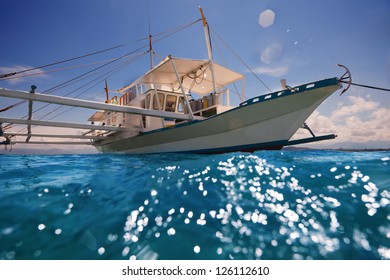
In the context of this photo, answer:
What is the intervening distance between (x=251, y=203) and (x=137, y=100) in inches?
539

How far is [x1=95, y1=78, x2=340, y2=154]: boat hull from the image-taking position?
23.3 feet

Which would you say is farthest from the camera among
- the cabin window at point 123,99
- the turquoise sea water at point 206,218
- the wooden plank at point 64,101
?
the cabin window at point 123,99

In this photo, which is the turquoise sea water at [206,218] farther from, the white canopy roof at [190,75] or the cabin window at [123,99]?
the cabin window at [123,99]

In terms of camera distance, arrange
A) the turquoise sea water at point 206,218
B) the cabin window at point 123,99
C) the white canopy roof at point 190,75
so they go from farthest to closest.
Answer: the cabin window at point 123,99 < the white canopy roof at point 190,75 < the turquoise sea water at point 206,218

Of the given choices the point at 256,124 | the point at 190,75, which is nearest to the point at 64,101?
the point at 190,75

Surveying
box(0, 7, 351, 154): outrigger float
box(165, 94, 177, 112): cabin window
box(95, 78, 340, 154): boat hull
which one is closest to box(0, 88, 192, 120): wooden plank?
box(0, 7, 351, 154): outrigger float

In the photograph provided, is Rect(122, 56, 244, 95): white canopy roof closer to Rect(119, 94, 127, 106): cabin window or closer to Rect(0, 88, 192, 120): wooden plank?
Rect(0, 88, 192, 120): wooden plank

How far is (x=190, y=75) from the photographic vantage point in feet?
41.7

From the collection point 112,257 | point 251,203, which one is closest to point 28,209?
point 112,257

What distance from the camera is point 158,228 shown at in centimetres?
191

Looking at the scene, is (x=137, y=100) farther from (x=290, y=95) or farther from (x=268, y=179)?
(x=268, y=179)

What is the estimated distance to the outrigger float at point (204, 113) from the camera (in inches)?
285

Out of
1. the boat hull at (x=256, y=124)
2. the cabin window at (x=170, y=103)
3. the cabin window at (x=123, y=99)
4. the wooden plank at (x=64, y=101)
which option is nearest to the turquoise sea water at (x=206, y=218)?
the boat hull at (x=256, y=124)

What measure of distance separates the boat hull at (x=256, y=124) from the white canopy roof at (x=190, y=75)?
384 centimetres
